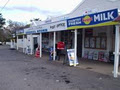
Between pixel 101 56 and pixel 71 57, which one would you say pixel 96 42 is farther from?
pixel 71 57

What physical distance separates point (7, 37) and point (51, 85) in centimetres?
6969

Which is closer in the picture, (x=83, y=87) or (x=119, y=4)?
(x=83, y=87)

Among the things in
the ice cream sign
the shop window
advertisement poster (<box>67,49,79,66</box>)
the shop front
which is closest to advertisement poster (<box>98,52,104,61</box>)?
the shop front

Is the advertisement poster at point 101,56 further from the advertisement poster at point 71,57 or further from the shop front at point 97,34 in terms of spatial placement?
the advertisement poster at point 71,57

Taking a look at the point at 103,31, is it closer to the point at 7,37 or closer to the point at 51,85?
the point at 51,85

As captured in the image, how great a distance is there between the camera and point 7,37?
73875 mm

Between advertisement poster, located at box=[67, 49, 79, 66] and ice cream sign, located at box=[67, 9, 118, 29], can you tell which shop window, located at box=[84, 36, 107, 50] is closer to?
advertisement poster, located at box=[67, 49, 79, 66]

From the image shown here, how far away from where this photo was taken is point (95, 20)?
10359mm

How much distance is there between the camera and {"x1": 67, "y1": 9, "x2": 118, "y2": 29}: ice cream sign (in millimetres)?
9109

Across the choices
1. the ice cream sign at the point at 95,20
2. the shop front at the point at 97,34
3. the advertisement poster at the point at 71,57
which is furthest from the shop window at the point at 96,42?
the ice cream sign at the point at 95,20

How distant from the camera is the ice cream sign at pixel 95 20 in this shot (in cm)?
911

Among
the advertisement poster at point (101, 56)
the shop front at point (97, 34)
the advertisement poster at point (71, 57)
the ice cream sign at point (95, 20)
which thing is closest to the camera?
the ice cream sign at point (95, 20)

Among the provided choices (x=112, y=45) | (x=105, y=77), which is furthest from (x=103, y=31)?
(x=105, y=77)

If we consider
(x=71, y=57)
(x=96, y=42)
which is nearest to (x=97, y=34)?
(x=96, y=42)
